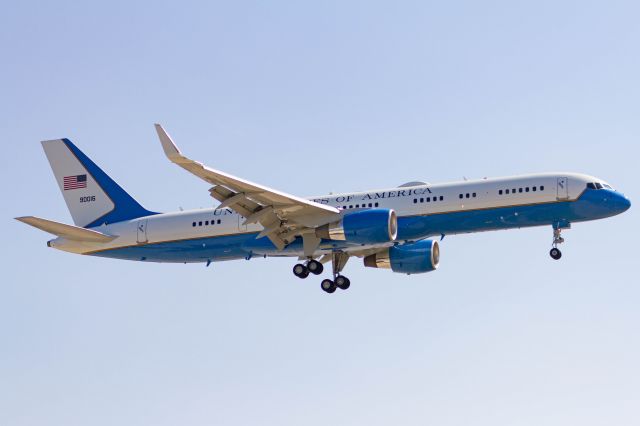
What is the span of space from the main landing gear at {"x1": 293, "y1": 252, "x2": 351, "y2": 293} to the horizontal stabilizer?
32.7ft

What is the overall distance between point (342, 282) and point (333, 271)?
2.43 ft

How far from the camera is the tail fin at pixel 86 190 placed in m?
64.6

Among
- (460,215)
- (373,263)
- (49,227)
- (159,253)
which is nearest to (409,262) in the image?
(373,263)

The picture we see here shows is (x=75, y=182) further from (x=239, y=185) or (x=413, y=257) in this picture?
(x=413, y=257)

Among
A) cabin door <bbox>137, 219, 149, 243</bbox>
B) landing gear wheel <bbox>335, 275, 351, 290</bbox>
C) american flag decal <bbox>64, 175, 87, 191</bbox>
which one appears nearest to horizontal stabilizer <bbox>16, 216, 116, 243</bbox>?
cabin door <bbox>137, 219, 149, 243</bbox>

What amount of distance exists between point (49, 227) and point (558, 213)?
2450cm

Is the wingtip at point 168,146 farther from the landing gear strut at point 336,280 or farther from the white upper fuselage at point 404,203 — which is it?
the landing gear strut at point 336,280

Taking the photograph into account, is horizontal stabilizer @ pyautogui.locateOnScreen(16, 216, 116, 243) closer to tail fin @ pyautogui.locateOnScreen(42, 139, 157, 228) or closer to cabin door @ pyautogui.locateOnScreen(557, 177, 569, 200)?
tail fin @ pyautogui.locateOnScreen(42, 139, 157, 228)

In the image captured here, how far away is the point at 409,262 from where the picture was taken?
62.6 metres

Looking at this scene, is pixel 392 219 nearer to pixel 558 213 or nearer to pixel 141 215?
pixel 558 213

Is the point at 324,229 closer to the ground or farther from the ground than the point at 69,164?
closer to the ground

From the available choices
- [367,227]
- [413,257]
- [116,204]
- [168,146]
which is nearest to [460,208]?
[367,227]

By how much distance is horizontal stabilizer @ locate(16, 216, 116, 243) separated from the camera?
192 ft

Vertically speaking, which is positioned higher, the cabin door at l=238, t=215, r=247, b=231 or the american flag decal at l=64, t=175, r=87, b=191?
the american flag decal at l=64, t=175, r=87, b=191
